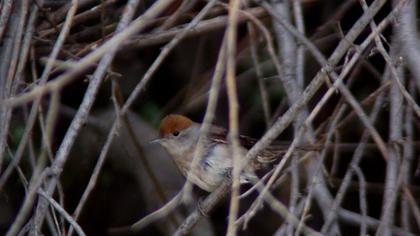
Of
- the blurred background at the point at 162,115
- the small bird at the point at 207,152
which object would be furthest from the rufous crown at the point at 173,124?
the blurred background at the point at 162,115

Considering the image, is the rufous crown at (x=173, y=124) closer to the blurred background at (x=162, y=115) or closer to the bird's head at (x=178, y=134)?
the bird's head at (x=178, y=134)

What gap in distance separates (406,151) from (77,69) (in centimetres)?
196

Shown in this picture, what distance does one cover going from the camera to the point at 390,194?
3234 millimetres

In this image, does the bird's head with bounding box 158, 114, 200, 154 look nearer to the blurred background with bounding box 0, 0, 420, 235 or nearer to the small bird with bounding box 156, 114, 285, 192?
the small bird with bounding box 156, 114, 285, 192

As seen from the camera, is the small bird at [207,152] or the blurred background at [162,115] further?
the blurred background at [162,115]

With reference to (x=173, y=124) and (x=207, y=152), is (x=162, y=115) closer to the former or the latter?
(x=173, y=124)

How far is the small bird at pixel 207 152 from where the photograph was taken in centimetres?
438

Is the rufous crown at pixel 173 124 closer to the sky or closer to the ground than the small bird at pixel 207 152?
closer to the sky

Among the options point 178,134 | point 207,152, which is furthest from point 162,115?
point 207,152

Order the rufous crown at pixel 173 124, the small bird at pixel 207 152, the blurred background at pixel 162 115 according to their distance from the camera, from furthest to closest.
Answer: the blurred background at pixel 162 115 → the rufous crown at pixel 173 124 → the small bird at pixel 207 152

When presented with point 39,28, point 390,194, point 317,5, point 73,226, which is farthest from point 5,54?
point 317,5

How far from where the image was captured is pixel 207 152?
450cm

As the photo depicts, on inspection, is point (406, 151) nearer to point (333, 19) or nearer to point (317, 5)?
point (333, 19)

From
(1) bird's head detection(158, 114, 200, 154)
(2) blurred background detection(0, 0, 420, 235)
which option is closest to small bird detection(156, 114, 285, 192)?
(1) bird's head detection(158, 114, 200, 154)
